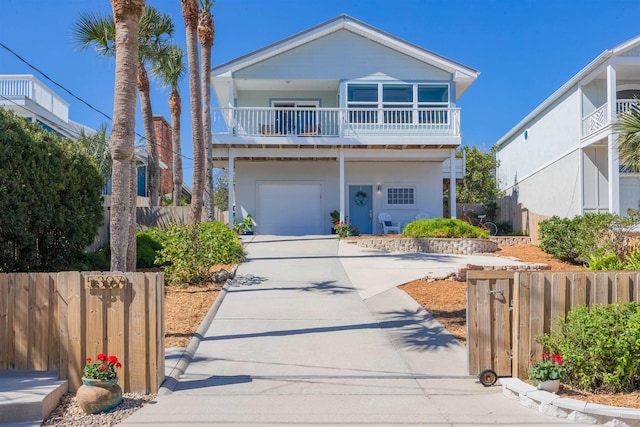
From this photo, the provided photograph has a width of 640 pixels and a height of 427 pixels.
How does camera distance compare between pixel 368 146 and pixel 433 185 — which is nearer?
pixel 368 146

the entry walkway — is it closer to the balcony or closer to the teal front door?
the teal front door

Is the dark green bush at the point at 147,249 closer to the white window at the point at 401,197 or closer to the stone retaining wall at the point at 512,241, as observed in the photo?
the white window at the point at 401,197

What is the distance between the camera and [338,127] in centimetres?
1825

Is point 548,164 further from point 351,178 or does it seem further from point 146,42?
point 146,42

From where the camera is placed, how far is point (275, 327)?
698 centimetres

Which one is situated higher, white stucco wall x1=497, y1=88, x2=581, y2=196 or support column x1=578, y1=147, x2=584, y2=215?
white stucco wall x1=497, y1=88, x2=581, y2=196

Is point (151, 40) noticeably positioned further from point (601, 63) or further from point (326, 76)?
point (601, 63)

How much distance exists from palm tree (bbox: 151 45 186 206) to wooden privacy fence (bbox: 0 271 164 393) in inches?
639

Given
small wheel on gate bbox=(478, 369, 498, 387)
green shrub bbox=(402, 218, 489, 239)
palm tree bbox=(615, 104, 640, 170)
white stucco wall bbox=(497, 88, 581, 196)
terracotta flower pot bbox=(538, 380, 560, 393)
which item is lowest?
small wheel on gate bbox=(478, 369, 498, 387)

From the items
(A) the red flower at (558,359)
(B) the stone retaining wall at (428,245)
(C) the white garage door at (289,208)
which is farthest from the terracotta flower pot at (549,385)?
(C) the white garage door at (289,208)

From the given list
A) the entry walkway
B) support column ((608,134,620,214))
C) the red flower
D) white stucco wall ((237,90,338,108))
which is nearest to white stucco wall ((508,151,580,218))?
support column ((608,134,620,214))

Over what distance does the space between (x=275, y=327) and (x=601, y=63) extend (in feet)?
51.0

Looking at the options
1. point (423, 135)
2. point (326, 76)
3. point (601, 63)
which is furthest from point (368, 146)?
point (601, 63)

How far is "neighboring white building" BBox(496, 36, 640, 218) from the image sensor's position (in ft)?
51.8
